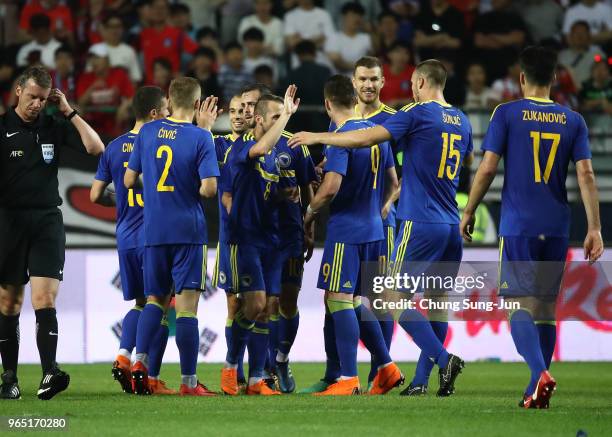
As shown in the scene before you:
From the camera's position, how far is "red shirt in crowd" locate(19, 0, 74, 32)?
16.9 meters

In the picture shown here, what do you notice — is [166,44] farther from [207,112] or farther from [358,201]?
[358,201]

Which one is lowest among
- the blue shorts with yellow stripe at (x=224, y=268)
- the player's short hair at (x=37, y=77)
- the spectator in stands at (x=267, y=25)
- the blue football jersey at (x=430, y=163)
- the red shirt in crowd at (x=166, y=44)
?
the blue shorts with yellow stripe at (x=224, y=268)

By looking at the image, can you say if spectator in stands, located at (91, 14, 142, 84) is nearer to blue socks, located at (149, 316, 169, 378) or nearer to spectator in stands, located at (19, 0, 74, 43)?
spectator in stands, located at (19, 0, 74, 43)

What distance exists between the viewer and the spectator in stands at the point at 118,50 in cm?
1620

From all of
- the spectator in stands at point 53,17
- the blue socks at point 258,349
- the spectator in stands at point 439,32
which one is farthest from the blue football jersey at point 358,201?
the spectator in stands at point 53,17

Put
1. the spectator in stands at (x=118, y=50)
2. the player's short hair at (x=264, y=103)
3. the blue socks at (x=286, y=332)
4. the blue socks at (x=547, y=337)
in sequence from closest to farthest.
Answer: the blue socks at (x=547, y=337), the player's short hair at (x=264, y=103), the blue socks at (x=286, y=332), the spectator in stands at (x=118, y=50)

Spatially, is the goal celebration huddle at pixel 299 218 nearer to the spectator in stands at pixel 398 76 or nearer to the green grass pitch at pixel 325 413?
the green grass pitch at pixel 325 413

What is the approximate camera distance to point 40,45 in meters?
16.4

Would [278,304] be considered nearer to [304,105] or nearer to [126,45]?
[304,105]

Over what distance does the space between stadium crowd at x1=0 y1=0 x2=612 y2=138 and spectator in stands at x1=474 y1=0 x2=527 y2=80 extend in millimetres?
14

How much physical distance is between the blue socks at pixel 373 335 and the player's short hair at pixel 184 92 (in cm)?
217

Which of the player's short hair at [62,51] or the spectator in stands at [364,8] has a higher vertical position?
the spectator in stands at [364,8]

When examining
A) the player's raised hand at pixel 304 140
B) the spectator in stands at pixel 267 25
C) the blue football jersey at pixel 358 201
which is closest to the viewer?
the player's raised hand at pixel 304 140

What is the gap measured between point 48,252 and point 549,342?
12.1 feet
